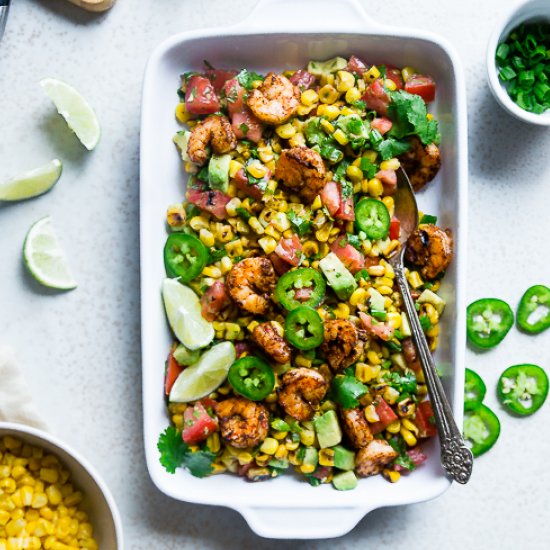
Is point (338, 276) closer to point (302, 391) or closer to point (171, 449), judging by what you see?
point (302, 391)

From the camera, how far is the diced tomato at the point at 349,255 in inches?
139

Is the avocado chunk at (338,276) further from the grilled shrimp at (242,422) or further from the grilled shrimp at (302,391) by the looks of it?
the grilled shrimp at (242,422)

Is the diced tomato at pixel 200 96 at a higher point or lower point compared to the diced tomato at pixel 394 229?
higher

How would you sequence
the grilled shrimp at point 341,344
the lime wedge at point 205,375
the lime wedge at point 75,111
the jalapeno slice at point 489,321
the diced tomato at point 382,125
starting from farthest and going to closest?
the jalapeno slice at point 489,321 → the lime wedge at point 75,111 → the diced tomato at point 382,125 → the lime wedge at point 205,375 → the grilled shrimp at point 341,344

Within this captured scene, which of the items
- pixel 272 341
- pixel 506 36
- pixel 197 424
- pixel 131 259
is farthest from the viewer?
pixel 131 259

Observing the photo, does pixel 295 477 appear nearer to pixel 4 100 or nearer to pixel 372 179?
pixel 372 179

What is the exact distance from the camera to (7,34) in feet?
12.9

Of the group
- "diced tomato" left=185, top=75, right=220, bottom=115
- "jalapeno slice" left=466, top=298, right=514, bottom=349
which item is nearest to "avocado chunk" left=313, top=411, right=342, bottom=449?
"jalapeno slice" left=466, top=298, right=514, bottom=349

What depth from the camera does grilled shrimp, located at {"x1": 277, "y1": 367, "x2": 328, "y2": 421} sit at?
11.2 ft

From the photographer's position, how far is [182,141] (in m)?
3.65

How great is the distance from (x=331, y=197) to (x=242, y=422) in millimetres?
1024

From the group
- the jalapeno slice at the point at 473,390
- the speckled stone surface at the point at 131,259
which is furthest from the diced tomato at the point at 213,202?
the jalapeno slice at the point at 473,390

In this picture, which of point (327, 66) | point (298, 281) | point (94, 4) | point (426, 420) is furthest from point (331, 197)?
point (94, 4)

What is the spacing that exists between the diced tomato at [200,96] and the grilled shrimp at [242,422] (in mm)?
1281
